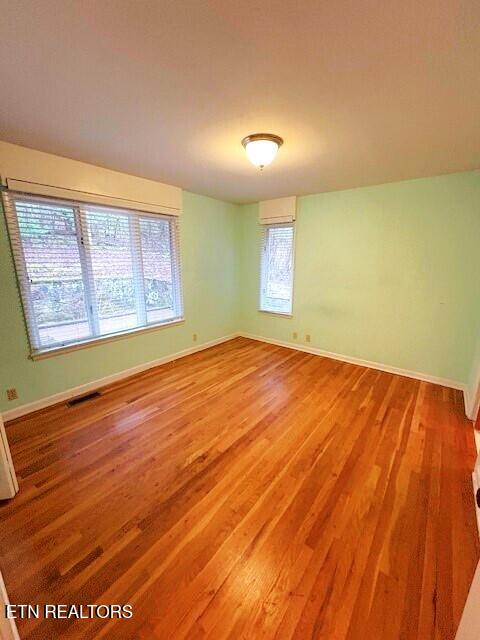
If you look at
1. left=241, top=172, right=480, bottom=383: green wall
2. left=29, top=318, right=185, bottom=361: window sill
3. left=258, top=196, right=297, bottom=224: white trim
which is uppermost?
left=258, top=196, right=297, bottom=224: white trim

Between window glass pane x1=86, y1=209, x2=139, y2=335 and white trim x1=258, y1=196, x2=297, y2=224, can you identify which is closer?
window glass pane x1=86, y1=209, x2=139, y2=335

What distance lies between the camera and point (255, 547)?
1.29 meters

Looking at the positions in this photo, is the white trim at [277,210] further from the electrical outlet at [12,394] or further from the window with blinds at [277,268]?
the electrical outlet at [12,394]

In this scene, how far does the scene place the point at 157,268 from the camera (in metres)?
3.39

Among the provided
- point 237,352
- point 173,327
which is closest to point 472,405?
point 237,352

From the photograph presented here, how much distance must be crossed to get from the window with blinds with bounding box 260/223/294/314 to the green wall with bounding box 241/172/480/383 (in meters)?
0.17

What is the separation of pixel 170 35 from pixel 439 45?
3.81 ft

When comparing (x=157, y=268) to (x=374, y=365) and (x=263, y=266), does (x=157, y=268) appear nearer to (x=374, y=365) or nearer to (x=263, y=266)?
(x=263, y=266)

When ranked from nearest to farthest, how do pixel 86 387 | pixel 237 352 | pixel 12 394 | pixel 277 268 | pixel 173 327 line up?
pixel 12 394 → pixel 86 387 → pixel 173 327 → pixel 237 352 → pixel 277 268

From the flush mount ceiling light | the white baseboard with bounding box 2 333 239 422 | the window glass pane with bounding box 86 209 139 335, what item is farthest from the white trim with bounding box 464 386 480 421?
the window glass pane with bounding box 86 209 139 335

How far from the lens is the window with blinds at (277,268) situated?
4.07 m

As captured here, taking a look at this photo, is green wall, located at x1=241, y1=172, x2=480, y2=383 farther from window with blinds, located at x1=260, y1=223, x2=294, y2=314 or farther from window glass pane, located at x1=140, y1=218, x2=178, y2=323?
window glass pane, located at x1=140, y1=218, x2=178, y2=323

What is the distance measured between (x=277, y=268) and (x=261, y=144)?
2442mm

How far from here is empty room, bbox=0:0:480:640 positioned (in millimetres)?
1055
